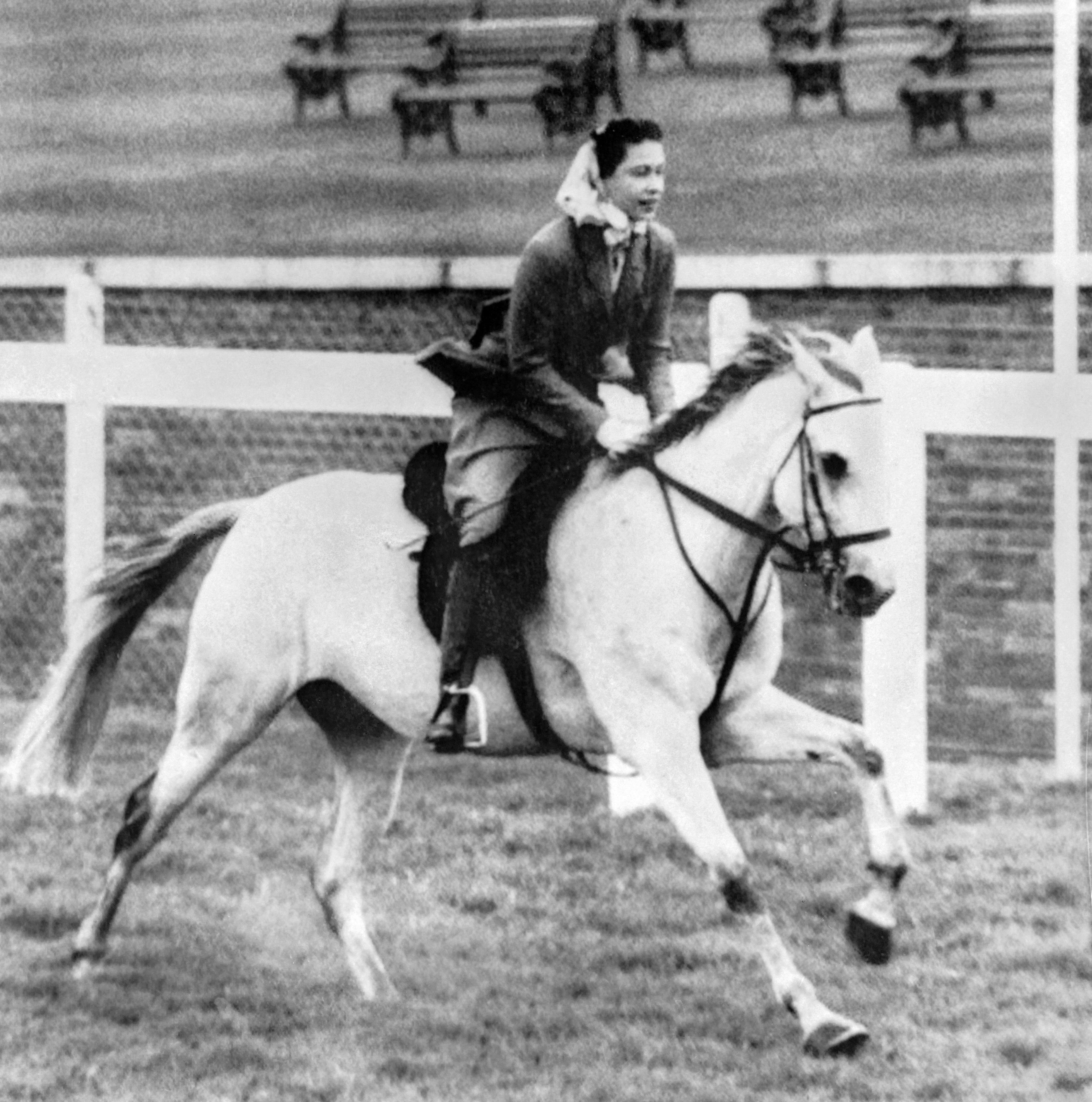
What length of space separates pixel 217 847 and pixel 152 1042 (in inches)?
17.2

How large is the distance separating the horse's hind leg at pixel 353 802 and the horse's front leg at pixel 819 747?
76 cm

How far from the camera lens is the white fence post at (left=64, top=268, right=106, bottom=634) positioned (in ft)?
18.4

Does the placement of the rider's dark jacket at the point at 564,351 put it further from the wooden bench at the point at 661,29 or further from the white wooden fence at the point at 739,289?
the wooden bench at the point at 661,29

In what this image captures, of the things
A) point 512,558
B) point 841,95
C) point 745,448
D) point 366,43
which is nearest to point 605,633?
point 512,558

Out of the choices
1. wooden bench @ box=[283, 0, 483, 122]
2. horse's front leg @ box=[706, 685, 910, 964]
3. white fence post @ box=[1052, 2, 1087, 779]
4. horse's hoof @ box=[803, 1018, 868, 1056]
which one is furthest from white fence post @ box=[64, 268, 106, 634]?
white fence post @ box=[1052, 2, 1087, 779]

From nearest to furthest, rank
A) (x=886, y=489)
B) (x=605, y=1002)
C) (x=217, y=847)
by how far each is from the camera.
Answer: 1. (x=886, y=489)
2. (x=605, y=1002)
3. (x=217, y=847)

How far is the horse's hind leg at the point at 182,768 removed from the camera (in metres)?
5.27

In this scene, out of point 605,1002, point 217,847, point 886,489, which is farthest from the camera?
point 217,847

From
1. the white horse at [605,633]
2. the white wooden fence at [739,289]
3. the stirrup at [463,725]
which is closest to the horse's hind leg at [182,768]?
the white horse at [605,633]

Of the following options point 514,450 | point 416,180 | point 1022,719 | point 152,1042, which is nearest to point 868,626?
point 1022,719

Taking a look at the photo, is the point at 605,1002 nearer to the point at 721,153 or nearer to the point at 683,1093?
the point at 683,1093

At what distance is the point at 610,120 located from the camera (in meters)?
5.01

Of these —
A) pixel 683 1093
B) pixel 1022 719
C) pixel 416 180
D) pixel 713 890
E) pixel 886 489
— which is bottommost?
pixel 683 1093

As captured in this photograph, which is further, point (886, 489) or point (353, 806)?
point (353, 806)
